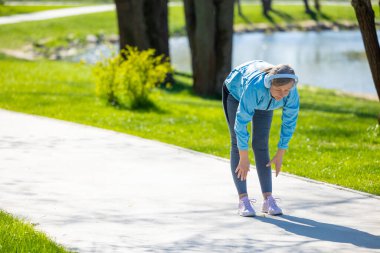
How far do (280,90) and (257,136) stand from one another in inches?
30.8

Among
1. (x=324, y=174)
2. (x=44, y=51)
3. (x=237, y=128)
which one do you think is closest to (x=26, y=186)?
(x=237, y=128)

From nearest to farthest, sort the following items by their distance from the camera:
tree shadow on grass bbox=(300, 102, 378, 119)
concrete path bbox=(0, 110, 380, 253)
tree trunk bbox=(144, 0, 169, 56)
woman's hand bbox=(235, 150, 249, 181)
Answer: concrete path bbox=(0, 110, 380, 253)
woman's hand bbox=(235, 150, 249, 181)
tree shadow on grass bbox=(300, 102, 378, 119)
tree trunk bbox=(144, 0, 169, 56)

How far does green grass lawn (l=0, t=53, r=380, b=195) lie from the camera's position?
10250 millimetres

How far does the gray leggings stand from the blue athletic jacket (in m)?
0.12

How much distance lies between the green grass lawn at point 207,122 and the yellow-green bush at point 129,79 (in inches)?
12.5

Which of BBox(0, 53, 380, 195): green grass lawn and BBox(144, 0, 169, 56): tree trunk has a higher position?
BBox(144, 0, 169, 56): tree trunk

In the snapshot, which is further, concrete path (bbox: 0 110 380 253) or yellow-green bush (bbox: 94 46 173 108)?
yellow-green bush (bbox: 94 46 173 108)

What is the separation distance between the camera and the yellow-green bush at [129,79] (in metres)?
15.0

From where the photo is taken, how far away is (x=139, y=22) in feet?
64.8

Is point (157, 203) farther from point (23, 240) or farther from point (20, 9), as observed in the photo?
point (20, 9)

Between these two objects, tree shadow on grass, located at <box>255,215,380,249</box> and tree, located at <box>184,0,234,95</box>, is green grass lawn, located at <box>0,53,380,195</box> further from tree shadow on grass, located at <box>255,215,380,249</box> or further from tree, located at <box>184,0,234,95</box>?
tree shadow on grass, located at <box>255,215,380,249</box>

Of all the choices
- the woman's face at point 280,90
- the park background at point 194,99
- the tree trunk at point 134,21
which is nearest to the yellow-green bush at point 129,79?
the park background at point 194,99

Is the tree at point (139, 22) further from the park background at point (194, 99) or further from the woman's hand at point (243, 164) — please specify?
the woman's hand at point (243, 164)

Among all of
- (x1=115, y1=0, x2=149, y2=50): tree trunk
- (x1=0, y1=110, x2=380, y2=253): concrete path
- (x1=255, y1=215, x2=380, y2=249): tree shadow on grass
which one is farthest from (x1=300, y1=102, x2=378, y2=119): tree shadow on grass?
(x1=255, y1=215, x2=380, y2=249): tree shadow on grass
